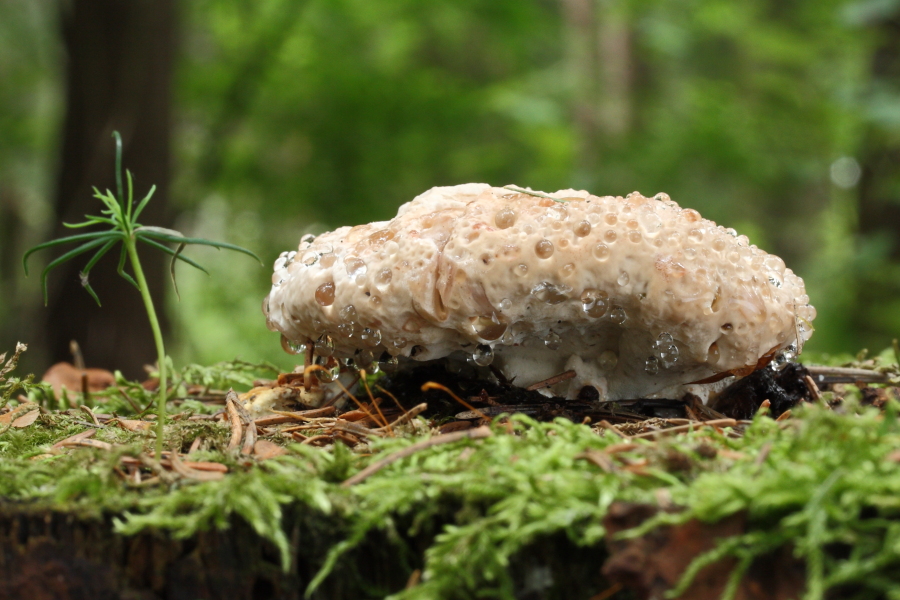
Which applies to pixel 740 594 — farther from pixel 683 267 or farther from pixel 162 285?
pixel 162 285

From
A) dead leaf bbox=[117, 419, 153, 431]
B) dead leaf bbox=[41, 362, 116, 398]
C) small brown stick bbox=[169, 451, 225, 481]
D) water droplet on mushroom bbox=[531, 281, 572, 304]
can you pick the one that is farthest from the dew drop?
dead leaf bbox=[41, 362, 116, 398]

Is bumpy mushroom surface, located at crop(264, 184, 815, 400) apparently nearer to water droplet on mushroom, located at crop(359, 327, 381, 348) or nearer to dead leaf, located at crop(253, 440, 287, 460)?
water droplet on mushroom, located at crop(359, 327, 381, 348)

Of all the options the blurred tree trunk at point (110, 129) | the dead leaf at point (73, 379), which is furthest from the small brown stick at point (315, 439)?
the blurred tree trunk at point (110, 129)

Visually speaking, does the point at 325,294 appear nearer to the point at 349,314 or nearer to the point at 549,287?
the point at 349,314

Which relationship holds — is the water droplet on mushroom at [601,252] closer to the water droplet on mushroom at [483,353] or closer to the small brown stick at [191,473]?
the water droplet on mushroom at [483,353]

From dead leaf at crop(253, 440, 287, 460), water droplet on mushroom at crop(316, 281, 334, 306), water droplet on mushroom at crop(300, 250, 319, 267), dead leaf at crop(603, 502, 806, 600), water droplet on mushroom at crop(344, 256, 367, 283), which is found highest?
A: water droplet on mushroom at crop(300, 250, 319, 267)
